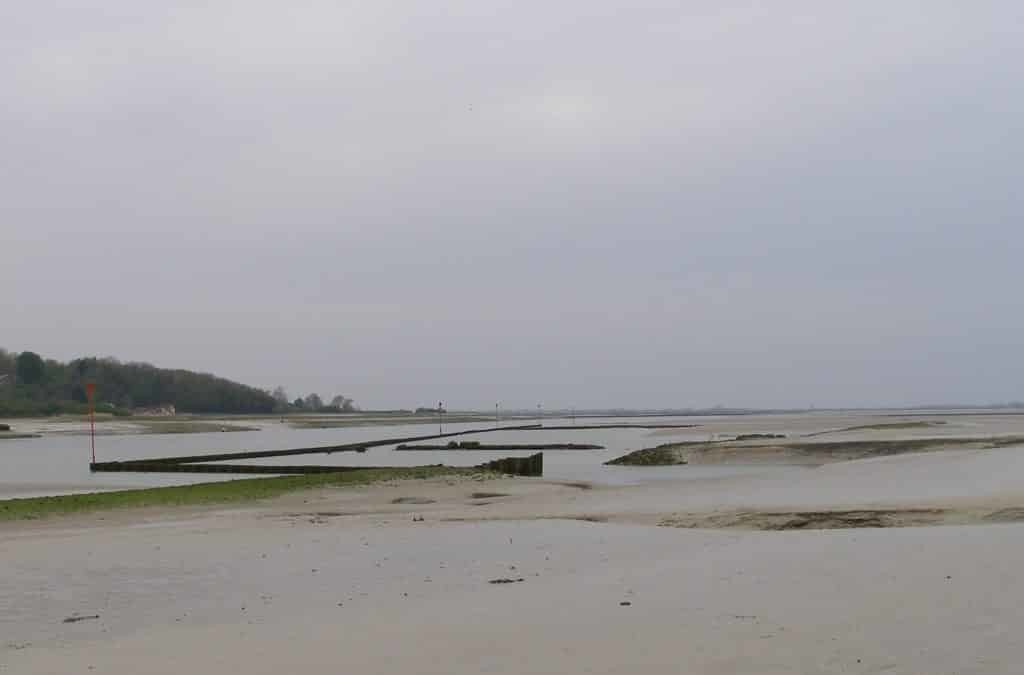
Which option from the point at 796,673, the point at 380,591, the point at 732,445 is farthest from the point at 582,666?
the point at 732,445

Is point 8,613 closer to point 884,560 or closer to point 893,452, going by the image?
point 884,560

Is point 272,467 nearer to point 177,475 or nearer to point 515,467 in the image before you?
point 177,475

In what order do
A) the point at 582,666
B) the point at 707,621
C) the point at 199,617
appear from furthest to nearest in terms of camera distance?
the point at 199,617 < the point at 707,621 < the point at 582,666

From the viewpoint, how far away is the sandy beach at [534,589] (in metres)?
8.45

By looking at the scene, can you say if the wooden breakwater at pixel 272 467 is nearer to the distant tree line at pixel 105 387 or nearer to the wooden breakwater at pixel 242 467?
the wooden breakwater at pixel 242 467

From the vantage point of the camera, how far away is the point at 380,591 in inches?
487

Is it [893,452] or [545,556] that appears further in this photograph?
[893,452]

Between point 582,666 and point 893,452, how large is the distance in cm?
4161

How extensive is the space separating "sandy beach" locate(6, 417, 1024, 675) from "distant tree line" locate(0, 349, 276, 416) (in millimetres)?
143341

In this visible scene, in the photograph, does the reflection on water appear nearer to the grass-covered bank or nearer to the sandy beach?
the grass-covered bank

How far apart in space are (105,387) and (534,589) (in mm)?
→ 180660

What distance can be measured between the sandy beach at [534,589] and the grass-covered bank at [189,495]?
193 cm

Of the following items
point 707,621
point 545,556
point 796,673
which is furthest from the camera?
point 545,556

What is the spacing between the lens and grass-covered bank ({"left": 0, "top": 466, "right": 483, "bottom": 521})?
2384 centimetres
